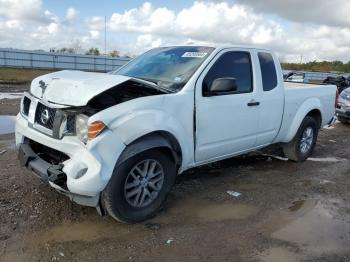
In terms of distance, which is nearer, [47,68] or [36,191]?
[36,191]

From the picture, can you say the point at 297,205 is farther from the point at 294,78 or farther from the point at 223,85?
the point at 294,78

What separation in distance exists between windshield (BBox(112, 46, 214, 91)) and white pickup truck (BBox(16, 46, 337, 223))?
0.05 ft

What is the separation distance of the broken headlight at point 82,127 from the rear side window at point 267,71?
2910 mm

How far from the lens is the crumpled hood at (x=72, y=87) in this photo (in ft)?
12.2

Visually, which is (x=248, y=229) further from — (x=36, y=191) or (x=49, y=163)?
(x=36, y=191)

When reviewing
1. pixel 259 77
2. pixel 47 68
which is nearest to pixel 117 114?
pixel 259 77

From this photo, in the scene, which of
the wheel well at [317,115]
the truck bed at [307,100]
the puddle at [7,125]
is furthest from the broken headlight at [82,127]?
the puddle at [7,125]

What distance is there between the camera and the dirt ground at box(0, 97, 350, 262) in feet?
11.9

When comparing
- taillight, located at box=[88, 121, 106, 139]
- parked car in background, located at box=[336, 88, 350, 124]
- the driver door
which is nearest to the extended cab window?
the driver door

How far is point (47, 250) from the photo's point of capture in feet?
11.6

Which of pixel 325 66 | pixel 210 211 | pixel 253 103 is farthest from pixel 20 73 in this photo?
pixel 325 66

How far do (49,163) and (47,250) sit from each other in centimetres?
88

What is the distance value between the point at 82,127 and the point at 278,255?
2183 millimetres

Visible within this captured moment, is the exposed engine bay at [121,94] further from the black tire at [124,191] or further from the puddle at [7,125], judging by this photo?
the puddle at [7,125]
